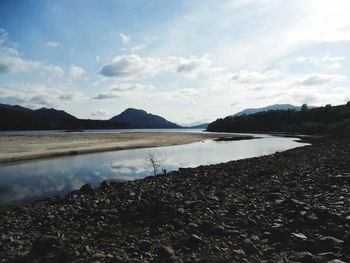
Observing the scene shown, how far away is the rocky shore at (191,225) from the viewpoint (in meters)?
9.57

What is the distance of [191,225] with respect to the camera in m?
12.0

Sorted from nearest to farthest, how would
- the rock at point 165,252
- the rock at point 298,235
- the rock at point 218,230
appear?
1. the rock at point 165,252
2. the rock at point 298,235
3. the rock at point 218,230

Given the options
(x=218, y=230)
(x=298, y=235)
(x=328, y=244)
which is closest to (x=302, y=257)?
(x=328, y=244)

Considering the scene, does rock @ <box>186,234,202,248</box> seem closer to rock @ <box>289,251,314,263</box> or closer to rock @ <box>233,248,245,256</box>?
rock @ <box>233,248,245,256</box>

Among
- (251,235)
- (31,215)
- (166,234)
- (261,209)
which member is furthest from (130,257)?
(31,215)

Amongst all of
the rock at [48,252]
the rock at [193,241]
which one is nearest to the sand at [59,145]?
the rock at [48,252]

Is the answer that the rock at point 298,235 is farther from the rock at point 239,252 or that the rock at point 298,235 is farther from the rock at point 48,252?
the rock at point 48,252

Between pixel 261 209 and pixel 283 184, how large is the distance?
651 cm

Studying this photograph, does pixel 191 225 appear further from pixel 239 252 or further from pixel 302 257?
pixel 302 257

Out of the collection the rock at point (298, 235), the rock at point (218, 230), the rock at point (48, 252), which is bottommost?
the rock at point (48, 252)

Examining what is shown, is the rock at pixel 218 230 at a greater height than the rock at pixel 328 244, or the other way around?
the rock at pixel 328 244

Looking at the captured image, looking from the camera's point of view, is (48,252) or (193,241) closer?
(48,252)

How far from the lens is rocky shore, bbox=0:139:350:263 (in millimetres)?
9570

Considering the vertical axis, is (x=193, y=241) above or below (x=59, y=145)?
below
